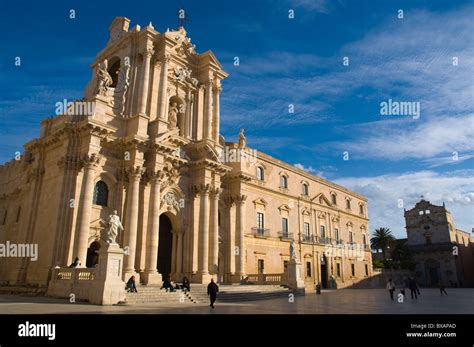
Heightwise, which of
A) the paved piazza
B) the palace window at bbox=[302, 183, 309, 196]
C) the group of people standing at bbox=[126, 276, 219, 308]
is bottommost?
the paved piazza

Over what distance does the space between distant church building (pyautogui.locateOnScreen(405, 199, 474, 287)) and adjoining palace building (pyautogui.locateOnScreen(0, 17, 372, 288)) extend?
3531 cm

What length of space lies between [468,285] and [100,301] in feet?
201

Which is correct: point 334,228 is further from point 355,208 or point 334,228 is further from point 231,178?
point 231,178

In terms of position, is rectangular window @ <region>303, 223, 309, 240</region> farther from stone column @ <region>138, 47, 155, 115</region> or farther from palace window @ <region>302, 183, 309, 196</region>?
stone column @ <region>138, 47, 155, 115</region>

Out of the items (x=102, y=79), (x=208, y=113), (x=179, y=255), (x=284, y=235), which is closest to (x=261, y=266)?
(x=284, y=235)

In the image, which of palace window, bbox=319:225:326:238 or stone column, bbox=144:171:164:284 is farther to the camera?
palace window, bbox=319:225:326:238

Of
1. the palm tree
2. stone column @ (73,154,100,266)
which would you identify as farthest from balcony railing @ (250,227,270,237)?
the palm tree

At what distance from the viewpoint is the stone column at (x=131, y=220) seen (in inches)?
811

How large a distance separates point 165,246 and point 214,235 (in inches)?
136

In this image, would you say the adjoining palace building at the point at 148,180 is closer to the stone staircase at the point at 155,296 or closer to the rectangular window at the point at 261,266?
the rectangular window at the point at 261,266

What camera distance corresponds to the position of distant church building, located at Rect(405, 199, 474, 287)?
57.8 metres

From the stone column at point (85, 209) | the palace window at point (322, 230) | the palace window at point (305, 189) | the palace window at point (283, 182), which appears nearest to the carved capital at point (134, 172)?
→ the stone column at point (85, 209)

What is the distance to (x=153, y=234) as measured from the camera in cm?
2214
